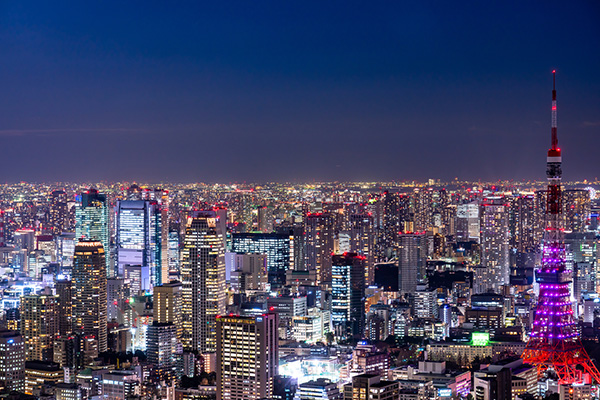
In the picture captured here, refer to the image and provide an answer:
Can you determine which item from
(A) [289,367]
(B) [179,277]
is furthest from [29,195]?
(A) [289,367]

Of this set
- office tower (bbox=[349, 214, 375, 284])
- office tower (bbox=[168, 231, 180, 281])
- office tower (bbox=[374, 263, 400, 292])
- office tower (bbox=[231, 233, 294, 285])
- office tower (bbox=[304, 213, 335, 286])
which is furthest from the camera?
office tower (bbox=[349, 214, 375, 284])

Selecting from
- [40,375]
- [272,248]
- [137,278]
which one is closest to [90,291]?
[137,278]

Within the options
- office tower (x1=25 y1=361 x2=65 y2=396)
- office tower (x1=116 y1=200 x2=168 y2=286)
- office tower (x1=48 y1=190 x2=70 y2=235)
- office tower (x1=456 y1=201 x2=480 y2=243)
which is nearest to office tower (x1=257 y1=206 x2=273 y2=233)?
office tower (x1=116 y1=200 x2=168 y2=286)

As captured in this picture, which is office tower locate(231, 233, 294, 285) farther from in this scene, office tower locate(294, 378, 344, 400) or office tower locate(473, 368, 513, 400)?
office tower locate(473, 368, 513, 400)

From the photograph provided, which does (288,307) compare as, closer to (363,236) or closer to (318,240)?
(318,240)

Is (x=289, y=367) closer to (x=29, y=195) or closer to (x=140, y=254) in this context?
(x=29, y=195)

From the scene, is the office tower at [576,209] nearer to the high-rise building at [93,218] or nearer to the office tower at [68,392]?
the office tower at [68,392]
